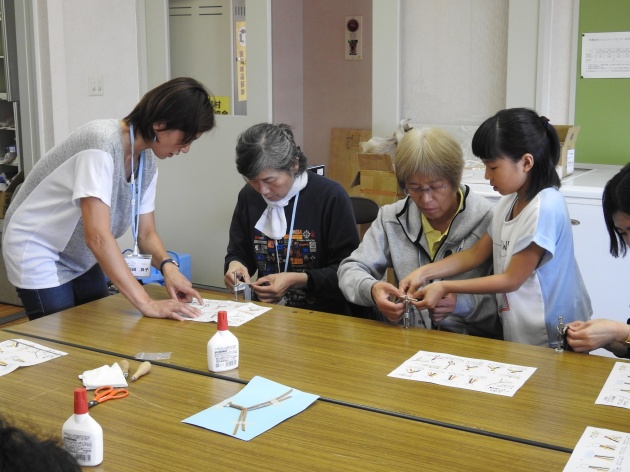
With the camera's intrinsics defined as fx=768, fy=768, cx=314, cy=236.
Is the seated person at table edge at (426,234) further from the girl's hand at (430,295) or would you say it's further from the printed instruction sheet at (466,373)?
the printed instruction sheet at (466,373)

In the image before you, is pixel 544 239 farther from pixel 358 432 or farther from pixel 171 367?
pixel 171 367

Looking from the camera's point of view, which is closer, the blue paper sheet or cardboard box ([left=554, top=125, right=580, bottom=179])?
the blue paper sheet

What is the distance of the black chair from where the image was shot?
148 inches

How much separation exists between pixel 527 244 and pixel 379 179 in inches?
75.0

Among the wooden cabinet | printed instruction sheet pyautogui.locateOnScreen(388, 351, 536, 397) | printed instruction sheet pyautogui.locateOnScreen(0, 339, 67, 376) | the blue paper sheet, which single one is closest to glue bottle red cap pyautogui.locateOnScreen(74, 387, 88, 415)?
the blue paper sheet

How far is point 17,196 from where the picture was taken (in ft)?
8.39

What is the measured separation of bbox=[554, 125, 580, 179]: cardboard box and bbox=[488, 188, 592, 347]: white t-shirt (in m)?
1.49

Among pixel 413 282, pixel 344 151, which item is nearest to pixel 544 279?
pixel 413 282

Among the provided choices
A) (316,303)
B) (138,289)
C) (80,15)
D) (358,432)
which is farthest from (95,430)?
(80,15)

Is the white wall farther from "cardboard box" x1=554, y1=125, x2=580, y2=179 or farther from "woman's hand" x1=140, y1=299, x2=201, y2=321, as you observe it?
"cardboard box" x1=554, y1=125, x2=580, y2=179

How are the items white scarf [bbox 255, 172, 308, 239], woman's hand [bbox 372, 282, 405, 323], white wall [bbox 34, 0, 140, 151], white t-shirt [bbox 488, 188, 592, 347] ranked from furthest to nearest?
1. white wall [bbox 34, 0, 140, 151]
2. white scarf [bbox 255, 172, 308, 239]
3. woman's hand [bbox 372, 282, 405, 323]
4. white t-shirt [bbox 488, 188, 592, 347]

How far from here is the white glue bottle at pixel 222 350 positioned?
191 centimetres

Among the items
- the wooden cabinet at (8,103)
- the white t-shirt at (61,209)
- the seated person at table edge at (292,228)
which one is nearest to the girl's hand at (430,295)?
the seated person at table edge at (292,228)

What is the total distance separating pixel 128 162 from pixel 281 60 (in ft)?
9.91
